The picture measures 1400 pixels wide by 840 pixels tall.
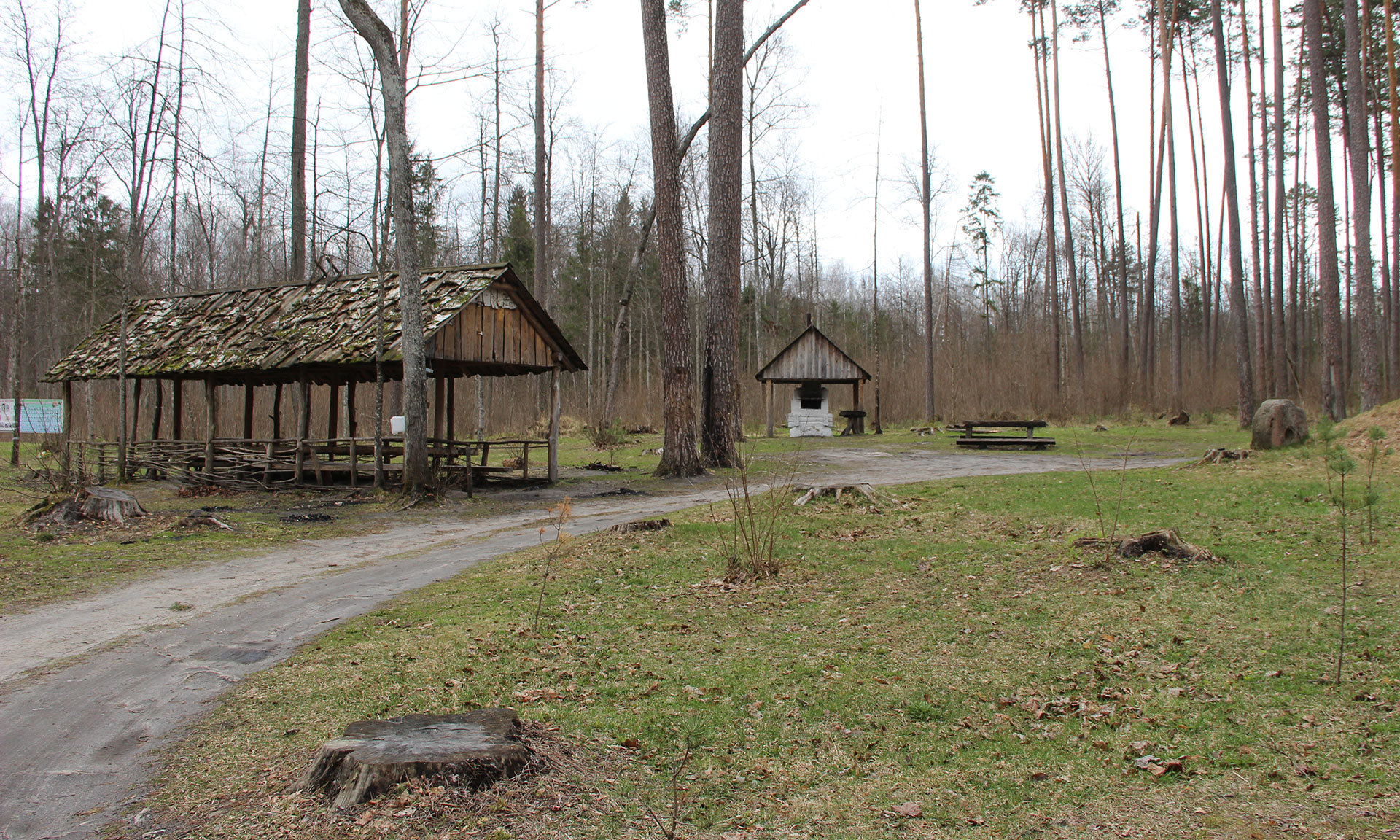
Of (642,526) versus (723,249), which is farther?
(723,249)

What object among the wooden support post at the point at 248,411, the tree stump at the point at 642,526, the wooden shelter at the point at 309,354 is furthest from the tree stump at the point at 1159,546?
the wooden support post at the point at 248,411

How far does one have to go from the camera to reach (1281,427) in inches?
535

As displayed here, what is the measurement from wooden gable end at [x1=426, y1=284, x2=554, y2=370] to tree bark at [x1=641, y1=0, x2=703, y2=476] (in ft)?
8.65

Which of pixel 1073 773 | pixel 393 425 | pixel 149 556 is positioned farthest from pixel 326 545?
pixel 1073 773

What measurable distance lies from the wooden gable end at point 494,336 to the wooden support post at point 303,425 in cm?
353

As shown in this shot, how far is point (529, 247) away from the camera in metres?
41.4

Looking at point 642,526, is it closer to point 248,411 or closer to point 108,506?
point 108,506

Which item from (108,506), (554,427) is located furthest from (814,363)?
(108,506)

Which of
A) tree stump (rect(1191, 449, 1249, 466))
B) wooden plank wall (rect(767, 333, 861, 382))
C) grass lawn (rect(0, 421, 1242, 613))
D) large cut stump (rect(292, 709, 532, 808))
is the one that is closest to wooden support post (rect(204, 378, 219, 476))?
grass lawn (rect(0, 421, 1242, 613))

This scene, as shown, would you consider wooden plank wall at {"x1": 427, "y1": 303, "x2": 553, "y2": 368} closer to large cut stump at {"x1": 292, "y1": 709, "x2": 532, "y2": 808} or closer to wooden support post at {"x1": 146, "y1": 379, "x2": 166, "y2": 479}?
wooden support post at {"x1": 146, "y1": 379, "x2": 166, "y2": 479}

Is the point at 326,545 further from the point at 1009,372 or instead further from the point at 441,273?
the point at 1009,372

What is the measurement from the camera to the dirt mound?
1193cm

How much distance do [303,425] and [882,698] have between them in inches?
590

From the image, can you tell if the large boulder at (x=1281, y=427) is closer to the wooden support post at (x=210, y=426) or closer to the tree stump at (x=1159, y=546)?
the tree stump at (x=1159, y=546)
